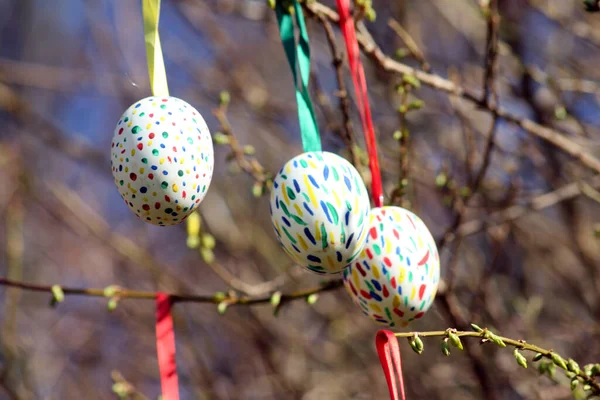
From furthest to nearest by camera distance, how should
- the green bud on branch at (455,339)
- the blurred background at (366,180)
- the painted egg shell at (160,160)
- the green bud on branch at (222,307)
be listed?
the blurred background at (366,180) → the green bud on branch at (222,307) → the painted egg shell at (160,160) → the green bud on branch at (455,339)

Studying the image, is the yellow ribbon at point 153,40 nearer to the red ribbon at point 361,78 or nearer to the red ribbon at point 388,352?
the red ribbon at point 361,78

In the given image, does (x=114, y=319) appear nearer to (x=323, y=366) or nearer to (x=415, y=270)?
(x=323, y=366)

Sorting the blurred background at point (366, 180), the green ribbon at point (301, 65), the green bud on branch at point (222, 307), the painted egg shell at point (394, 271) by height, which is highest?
the green ribbon at point (301, 65)

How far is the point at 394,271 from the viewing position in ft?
3.24

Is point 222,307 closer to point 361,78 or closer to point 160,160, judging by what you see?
point 160,160

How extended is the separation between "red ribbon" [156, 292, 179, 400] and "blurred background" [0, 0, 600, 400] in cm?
21

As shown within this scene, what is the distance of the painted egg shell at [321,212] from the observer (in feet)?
3.07

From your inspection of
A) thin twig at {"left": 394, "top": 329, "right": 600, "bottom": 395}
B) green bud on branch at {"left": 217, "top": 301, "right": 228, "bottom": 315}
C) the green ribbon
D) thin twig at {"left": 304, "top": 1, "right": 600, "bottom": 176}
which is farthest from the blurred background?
thin twig at {"left": 394, "top": 329, "right": 600, "bottom": 395}

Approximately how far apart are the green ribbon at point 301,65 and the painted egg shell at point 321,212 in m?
0.06

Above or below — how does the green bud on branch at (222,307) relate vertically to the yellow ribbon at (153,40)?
below

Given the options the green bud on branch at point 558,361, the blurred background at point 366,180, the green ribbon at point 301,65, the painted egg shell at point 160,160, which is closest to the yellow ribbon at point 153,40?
the painted egg shell at point 160,160

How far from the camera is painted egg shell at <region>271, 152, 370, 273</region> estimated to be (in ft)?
3.07

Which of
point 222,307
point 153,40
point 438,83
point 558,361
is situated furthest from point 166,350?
point 438,83

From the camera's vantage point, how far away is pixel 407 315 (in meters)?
1.01
